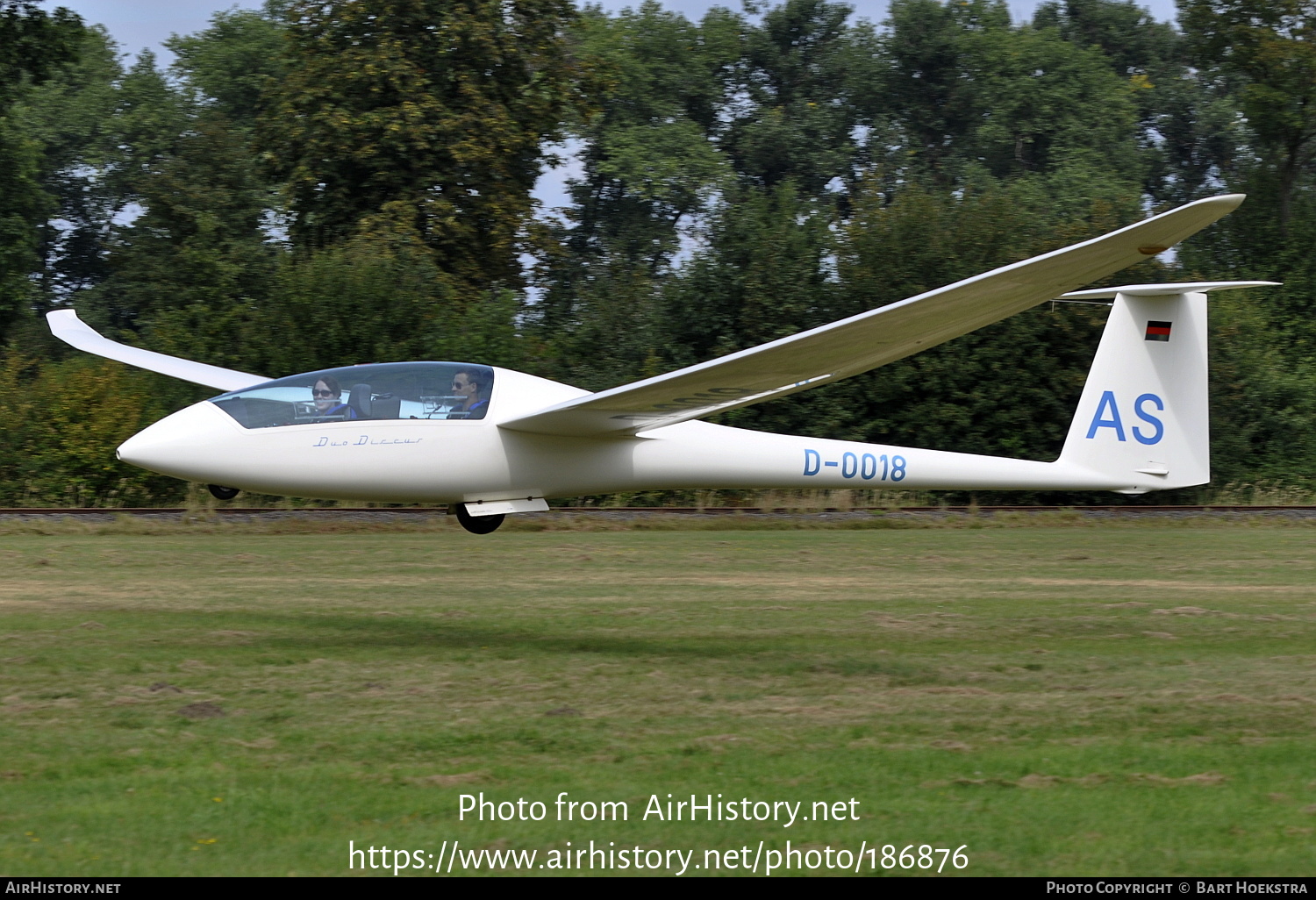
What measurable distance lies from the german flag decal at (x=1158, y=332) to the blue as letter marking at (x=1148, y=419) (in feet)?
1.78

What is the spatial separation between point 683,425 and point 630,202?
48.3 metres

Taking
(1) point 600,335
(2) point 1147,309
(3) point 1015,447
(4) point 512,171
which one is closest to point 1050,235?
(3) point 1015,447

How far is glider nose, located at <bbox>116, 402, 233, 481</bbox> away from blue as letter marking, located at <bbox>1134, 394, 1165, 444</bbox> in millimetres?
8268

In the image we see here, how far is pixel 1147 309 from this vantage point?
503 inches

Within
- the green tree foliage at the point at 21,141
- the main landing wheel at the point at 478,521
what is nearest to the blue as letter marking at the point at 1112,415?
the main landing wheel at the point at 478,521

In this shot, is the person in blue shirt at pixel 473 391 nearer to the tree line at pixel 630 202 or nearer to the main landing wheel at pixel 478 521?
the main landing wheel at pixel 478 521

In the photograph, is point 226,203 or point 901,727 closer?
point 901,727

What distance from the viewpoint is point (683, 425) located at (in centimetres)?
1190

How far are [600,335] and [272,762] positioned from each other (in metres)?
26.3

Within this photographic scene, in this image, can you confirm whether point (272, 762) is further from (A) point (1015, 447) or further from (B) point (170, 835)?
(A) point (1015, 447)

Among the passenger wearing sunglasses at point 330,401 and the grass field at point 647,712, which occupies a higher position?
the passenger wearing sunglasses at point 330,401

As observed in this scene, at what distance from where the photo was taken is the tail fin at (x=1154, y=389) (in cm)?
1278

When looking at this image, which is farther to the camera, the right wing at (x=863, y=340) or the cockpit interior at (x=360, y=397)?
the cockpit interior at (x=360, y=397)

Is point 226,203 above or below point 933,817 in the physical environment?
above
